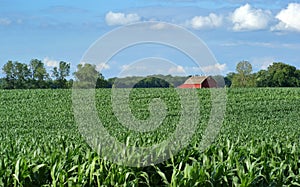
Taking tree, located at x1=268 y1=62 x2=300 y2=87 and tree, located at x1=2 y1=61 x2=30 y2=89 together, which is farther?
tree, located at x1=268 y1=62 x2=300 y2=87

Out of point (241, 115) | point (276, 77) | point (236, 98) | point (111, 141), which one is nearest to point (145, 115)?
point (241, 115)

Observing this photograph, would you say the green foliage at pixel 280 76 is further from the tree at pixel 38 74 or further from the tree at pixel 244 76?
the tree at pixel 38 74

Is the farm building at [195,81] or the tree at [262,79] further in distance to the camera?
the tree at [262,79]

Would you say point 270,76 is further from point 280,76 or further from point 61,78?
point 61,78

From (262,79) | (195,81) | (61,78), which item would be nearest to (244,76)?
(262,79)

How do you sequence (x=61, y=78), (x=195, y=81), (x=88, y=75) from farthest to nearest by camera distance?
(x=61, y=78), (x=195, y=81), (x=88, y=75)

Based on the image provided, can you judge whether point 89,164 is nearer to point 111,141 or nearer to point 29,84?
point 111,141

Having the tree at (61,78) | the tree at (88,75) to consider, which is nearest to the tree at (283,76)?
the tree at (61,78)

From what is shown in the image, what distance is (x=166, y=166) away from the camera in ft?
19.6

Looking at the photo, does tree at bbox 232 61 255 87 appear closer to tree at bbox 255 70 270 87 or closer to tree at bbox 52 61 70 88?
tree at bbox 255 70 270 87

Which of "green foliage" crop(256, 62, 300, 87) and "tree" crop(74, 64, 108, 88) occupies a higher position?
"green foliage" crop(256, 62, 300, 87)

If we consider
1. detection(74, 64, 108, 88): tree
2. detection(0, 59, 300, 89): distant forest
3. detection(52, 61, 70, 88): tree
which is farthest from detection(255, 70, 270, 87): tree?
detection(74, 64, 108, 88): tree

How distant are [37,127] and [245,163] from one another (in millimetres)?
14069

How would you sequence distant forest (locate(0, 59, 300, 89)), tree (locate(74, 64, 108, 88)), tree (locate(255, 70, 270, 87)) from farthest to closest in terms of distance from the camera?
tree (locate(255, 70, 270, 87)) → distant forest (locate(0, 59, 300, 89)) → tree (locate(74, 64, 108, 88))
